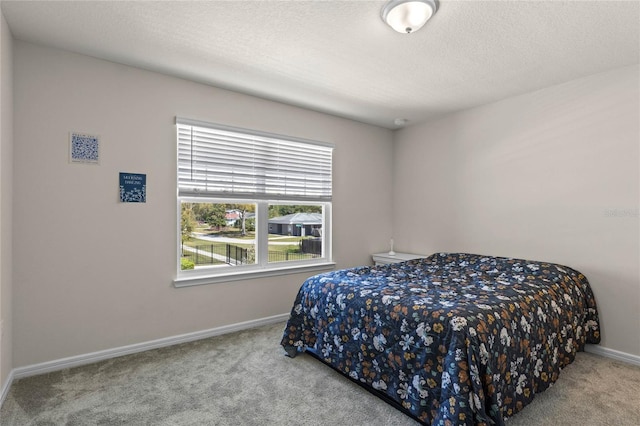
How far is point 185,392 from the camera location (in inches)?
87.4

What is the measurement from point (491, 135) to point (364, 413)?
119 inches

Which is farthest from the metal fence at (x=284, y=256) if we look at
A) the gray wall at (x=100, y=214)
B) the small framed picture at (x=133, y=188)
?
the small framed picture at (x=133, y=188)

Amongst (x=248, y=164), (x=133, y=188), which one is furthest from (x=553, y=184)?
(x=133, y=188)

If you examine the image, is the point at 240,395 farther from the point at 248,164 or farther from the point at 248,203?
the point at 248,164

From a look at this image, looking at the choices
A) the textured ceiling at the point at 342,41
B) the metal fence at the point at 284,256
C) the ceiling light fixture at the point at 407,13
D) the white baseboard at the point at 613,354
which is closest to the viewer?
the ceiling light fixture at the point at 407,13

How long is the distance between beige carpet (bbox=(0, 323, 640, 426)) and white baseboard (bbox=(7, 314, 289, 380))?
0.08 metres

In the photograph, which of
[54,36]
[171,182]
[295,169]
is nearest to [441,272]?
[295,169]

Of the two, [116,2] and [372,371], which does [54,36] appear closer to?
[116,2]

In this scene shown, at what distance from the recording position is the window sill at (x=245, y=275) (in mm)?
3066

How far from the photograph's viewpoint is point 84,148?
261 cm

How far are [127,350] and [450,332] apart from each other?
8.28 feet

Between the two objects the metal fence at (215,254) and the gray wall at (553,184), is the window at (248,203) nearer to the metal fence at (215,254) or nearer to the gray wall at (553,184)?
the metal fence at (215,254)

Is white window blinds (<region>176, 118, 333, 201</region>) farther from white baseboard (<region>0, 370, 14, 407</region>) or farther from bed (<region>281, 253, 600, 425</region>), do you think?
white baseboard (<region>0, 370, 14, 407</region>)

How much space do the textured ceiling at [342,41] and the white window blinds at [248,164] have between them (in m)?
0.49
